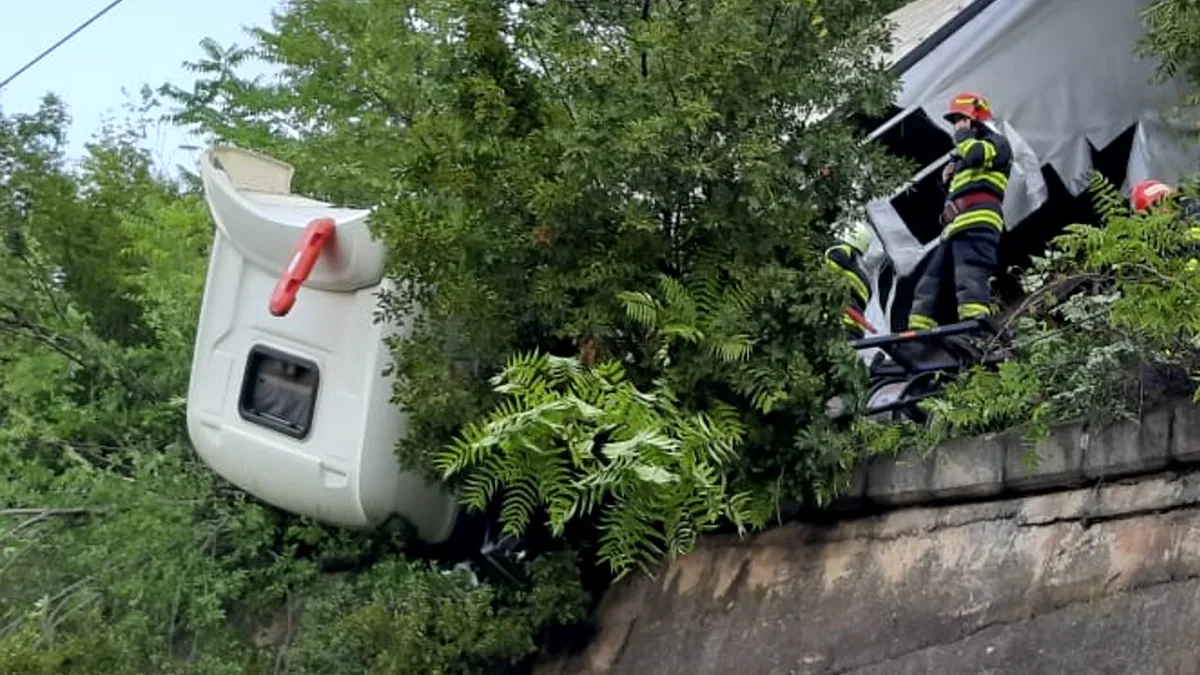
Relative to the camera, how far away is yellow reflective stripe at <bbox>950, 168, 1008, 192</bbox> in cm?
866

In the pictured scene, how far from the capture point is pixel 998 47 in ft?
34.0

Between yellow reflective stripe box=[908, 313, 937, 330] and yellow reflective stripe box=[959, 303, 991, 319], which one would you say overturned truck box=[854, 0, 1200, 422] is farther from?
yellow reflective stripe box=[959, 303, 991, 319]

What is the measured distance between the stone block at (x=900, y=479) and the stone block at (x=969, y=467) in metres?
0.04

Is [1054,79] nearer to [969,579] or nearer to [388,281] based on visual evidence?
[388,281]

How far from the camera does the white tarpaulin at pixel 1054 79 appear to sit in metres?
10.1

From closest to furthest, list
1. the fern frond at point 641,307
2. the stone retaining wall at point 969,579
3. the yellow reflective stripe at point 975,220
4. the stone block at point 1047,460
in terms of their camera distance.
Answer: the stone retaining wall at point 969,579
the stone block at point 1047,460
the fern frond at point 641,307
the yellow reflective stripe at point 975,220

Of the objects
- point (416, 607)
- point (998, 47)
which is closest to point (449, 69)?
point (416, 607)

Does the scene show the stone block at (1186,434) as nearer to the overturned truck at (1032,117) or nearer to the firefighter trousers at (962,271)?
the firefighter trousers at (962,271)

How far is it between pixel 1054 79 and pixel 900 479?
4.82m

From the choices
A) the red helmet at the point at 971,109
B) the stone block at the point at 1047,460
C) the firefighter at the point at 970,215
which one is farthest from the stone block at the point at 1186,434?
the red helmet at the point at 971,109

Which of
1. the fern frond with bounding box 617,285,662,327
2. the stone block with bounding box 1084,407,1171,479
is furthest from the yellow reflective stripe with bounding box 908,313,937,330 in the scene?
the stone block with bounding box 1084,407,1171,479

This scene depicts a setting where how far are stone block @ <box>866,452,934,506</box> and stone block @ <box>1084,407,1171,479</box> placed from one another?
782 mm

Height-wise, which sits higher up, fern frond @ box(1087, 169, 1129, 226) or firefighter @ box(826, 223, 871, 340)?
fern frond @ box(1087, 169, 1129, 226)

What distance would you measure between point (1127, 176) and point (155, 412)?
6.00m
